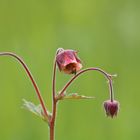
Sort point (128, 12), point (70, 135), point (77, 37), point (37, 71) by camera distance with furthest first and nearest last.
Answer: point (128, 12)
point (77, 37)
point (37, 71)
point (70, 135)

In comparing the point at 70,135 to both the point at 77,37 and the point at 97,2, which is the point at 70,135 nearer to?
the point at 77,37

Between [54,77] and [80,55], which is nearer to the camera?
[54,77]

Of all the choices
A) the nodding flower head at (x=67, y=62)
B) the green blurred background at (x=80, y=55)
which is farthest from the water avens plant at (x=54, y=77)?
the green blurred background at (x=80, y=55)

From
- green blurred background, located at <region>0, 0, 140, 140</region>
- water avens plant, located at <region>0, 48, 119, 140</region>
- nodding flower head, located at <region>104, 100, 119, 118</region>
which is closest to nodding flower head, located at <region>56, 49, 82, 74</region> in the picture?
water avens plant, located at <region>0, 48, 119, 140</region>

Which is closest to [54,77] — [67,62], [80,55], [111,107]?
[67,62]

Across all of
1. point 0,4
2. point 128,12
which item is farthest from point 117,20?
point 0,4

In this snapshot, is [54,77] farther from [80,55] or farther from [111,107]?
[80,55]

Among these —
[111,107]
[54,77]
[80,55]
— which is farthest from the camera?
[80,55]

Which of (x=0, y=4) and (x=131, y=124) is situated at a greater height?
(x=0, y=4)
